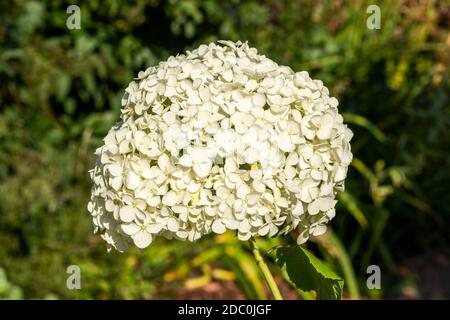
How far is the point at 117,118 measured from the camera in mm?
3879

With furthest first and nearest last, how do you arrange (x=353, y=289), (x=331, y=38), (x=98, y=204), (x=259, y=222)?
(x=331, y=38) < (x=353, y=289) < (x=98, y=204) < (x=259, y=222)

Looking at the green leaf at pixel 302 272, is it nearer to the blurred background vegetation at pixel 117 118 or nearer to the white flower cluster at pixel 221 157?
the white flower cluster at pixel 221 157

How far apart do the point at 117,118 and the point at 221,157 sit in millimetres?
2316

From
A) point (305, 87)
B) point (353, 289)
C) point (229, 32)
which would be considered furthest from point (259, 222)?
point (229, 32)

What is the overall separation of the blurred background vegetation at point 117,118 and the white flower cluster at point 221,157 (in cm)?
149

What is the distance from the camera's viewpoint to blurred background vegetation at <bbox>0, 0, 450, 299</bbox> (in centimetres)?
346

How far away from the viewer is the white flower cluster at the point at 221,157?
1.63 meters

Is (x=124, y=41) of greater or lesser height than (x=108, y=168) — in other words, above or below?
above

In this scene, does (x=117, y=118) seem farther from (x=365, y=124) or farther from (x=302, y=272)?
(x=302, y=272)

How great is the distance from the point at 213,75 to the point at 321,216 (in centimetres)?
42

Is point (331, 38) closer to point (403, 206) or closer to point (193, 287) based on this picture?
point (403, 206)

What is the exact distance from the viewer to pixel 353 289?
3.42 m
